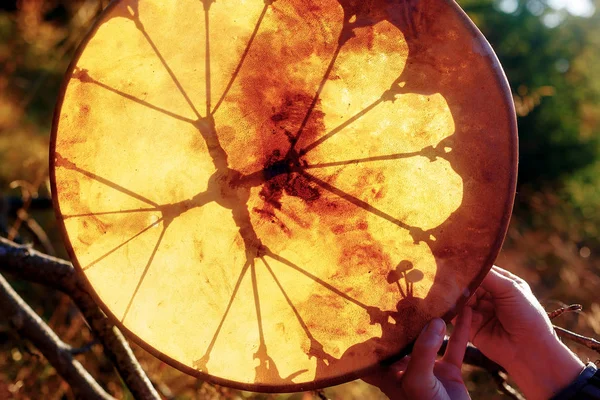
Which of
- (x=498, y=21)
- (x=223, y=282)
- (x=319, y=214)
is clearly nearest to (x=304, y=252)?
(x=319, y=214)

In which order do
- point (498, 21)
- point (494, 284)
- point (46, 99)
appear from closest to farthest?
point (494, 284) < point (46, 99) < point (498, 21)

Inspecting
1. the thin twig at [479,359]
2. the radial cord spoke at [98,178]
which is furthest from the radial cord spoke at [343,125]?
the thin twig at [479,359]

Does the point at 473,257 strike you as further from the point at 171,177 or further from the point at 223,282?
the point at 171,177

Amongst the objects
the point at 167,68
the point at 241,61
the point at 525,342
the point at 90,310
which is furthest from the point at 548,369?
the point at 90,310

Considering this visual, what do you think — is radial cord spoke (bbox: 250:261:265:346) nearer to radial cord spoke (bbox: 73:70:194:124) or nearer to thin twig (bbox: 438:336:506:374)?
radial cord spoke (bbox: 73:70:194:124)

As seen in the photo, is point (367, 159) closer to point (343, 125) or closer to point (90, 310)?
point (343, 125)

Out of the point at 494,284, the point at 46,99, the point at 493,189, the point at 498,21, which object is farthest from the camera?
the point at 498,21
